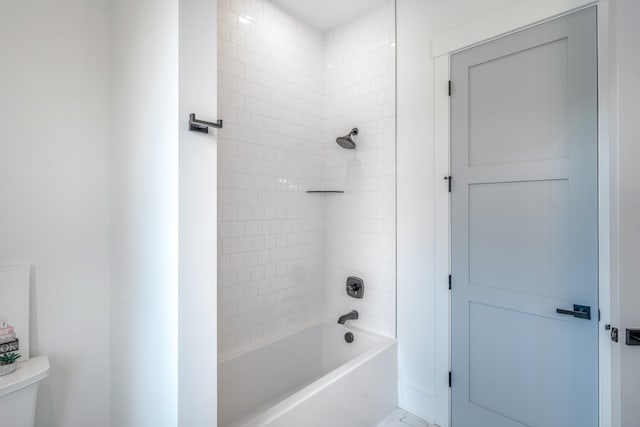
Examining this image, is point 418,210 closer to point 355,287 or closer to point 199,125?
point 355,287

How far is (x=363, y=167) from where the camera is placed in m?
2.41

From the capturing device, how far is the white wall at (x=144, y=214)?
3.56 ft

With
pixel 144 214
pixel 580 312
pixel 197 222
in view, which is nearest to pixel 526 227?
pixel 580 312

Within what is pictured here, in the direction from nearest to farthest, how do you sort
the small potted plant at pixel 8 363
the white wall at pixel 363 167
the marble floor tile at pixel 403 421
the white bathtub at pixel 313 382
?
1. the small potted plant at pixel 8 363
2. the white bathtub at pixel 313 382
3. the marble floor tile at pixel 403 421
4. the white wall at pixel 363 167

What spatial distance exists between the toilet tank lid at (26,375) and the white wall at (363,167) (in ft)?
→ 6.27

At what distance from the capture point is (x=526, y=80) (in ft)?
→ 5.34

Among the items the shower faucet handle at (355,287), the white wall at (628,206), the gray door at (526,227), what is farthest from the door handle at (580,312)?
the shower faucet handle at (355,287)

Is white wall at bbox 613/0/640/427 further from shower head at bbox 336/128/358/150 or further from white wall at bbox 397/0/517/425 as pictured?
shower head at bbox 336/128/358/150

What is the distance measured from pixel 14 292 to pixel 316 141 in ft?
6.98

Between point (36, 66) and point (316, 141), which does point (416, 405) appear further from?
point (36, 66)

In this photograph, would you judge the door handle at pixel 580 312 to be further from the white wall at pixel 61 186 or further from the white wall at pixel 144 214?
the white wall at pixel 61 186

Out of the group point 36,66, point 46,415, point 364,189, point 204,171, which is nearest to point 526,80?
point 364,189

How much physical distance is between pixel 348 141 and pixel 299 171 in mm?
481

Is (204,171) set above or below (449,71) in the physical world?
below
